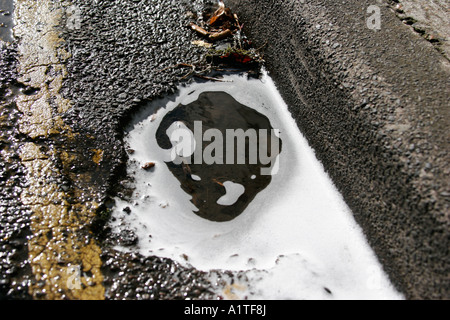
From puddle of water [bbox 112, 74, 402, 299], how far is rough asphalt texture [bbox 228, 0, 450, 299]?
0.32 feet

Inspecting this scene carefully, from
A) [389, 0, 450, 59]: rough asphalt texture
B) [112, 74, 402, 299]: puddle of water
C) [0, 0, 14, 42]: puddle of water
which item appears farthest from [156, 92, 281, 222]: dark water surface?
[0, 0, 14, 42]: puddle of water

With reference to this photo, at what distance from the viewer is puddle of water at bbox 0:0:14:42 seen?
2666mm

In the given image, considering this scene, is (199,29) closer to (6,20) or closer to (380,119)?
(6,20)

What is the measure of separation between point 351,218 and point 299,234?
293mm

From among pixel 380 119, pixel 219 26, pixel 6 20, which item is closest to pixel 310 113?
pixel 380 119

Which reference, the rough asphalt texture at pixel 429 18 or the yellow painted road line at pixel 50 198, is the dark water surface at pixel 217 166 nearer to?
the yellow painted road line at pixel 50 198

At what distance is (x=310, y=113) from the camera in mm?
2293

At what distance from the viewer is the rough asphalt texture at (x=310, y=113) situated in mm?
1653
